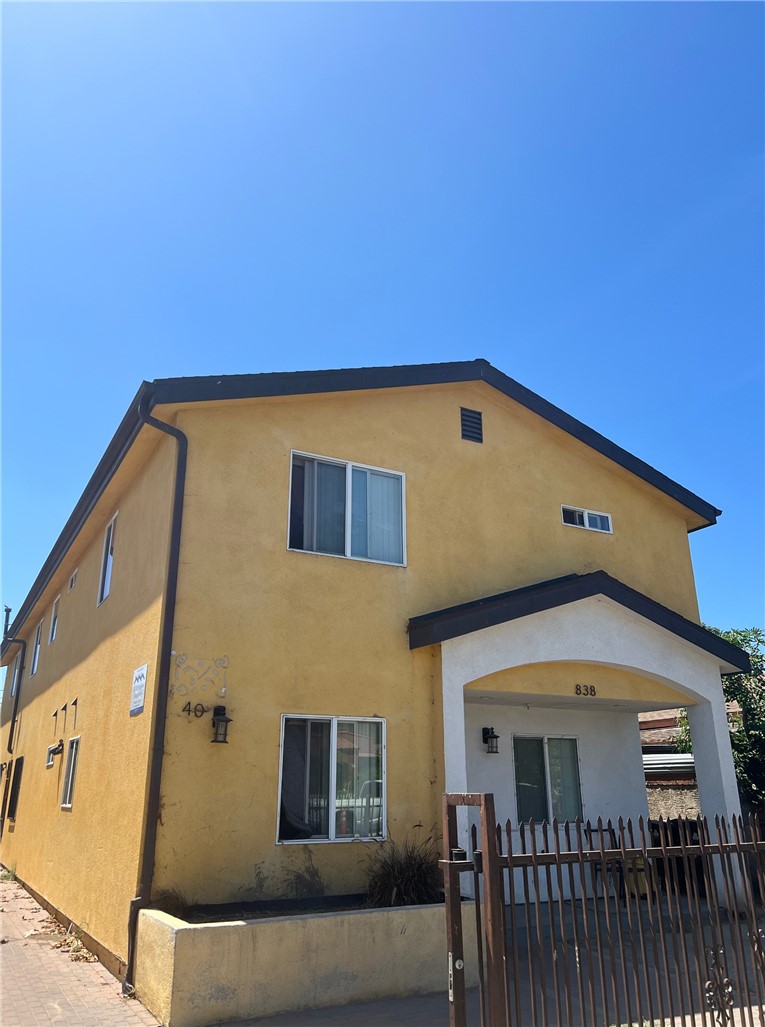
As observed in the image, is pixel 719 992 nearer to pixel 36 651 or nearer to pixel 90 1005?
pixel 90 1005

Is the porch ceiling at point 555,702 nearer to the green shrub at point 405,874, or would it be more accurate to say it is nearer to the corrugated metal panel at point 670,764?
the green shrub at point 405,874

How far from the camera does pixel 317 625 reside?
9.30m

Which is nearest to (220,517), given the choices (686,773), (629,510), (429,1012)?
(429,1012)

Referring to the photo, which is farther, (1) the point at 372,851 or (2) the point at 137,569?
(2) the point at 137,569

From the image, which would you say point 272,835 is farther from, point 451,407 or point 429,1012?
point 451,407

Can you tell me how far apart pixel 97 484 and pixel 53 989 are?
22.0 feet

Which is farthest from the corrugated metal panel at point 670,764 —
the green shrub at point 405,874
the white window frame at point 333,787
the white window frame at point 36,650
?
the white window frame at point 36,650

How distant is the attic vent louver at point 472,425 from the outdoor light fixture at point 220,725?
5771mm

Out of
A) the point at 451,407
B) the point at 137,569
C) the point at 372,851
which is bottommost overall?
the point at 372,851

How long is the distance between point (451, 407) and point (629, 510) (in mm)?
4042

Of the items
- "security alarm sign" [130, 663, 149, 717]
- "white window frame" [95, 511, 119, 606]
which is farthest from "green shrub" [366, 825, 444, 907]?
"white window frame" [95, 511, 119, 606]

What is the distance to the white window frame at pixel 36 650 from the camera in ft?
60.9

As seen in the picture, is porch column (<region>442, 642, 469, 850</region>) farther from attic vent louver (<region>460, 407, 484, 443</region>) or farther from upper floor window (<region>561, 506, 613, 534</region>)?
upper floor window (<region>561, 506, 613, 534</region>)

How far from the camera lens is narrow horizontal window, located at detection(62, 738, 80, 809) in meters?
11.7
